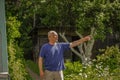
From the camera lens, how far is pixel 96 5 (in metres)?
18.0

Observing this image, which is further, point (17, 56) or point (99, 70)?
point (17, 56)

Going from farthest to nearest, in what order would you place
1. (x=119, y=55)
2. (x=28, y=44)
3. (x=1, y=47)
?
1. (x=28, y=44)
2. (x=119, y=55)
3. (x=1, y=47)

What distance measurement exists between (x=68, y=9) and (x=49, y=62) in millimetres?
10349

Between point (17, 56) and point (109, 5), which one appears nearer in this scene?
point (17, 56)

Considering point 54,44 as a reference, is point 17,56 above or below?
below

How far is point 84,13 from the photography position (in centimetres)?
1803

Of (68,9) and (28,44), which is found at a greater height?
(68,9)

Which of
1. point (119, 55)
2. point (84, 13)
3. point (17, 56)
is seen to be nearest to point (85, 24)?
point (84, 13)

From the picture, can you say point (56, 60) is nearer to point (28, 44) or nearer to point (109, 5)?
point (109, 5)

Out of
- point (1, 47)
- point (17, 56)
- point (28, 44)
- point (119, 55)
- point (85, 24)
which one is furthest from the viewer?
point (28, 44)

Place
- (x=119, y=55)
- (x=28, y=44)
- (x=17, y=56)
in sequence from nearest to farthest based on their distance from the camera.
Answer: (x=119, y=55), (x=17, y=56), (x=28, y=44)

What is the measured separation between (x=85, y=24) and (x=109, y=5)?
4.58 ft

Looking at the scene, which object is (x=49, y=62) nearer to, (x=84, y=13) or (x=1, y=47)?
(x=1, y=47)

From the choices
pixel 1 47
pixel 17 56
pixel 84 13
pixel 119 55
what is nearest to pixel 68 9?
pixel 84 13
